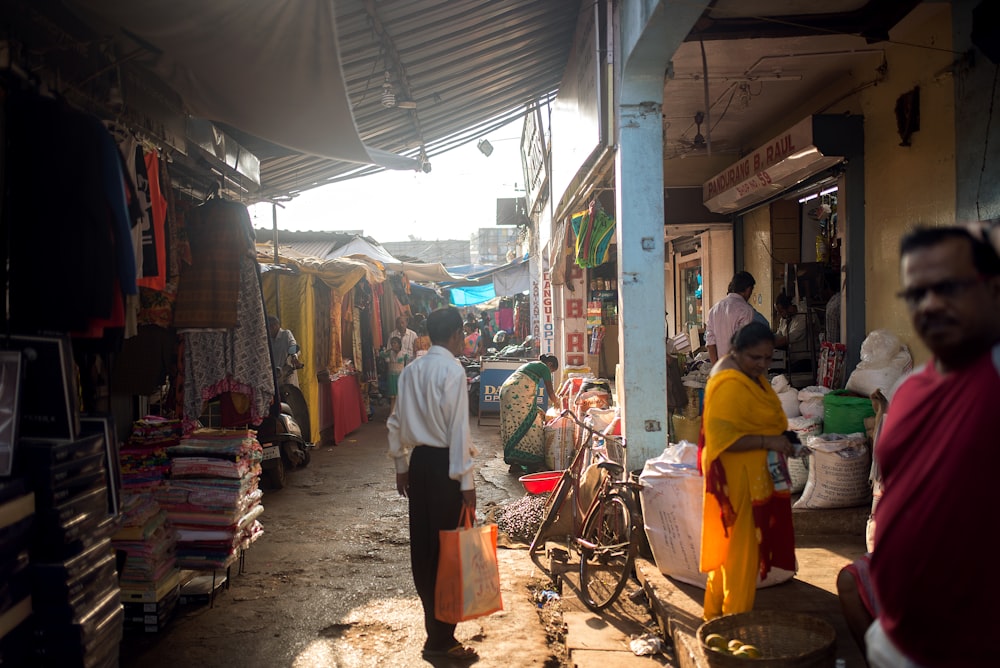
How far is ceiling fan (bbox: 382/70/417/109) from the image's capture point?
691 cm

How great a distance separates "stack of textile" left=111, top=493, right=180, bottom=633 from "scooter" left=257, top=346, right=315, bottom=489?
3.16 metres

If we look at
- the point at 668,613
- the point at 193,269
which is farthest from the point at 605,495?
the point at 193,269

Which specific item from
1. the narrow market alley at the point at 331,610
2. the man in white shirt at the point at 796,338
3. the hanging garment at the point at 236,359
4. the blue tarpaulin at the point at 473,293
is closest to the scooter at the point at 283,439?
the narrow market alley at the point at 331,610

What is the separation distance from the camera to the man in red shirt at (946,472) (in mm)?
1622

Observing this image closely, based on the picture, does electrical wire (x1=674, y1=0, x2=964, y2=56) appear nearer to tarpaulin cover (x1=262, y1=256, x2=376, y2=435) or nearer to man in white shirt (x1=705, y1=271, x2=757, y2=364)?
man in white shirt (x1=705, y1=271, x2=757, y2=364)

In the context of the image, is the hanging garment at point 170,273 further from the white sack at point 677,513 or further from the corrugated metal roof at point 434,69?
the white sack at point 677,513

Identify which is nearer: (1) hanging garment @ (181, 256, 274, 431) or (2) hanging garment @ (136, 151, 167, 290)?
(2) hanging garment @ (136, 151, 167, 290)

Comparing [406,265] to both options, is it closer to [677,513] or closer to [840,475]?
[840,475]

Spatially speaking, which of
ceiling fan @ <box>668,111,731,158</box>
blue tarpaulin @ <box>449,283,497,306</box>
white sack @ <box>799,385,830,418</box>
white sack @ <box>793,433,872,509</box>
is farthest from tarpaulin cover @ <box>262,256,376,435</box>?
blue tarpaulin @ <box>449,283,497,306</box>

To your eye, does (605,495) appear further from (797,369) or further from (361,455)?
(361,455)

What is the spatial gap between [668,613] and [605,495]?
4.01ft

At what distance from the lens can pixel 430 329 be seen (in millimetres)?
4508

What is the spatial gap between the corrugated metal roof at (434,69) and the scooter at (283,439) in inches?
104

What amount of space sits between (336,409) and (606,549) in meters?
7.69
